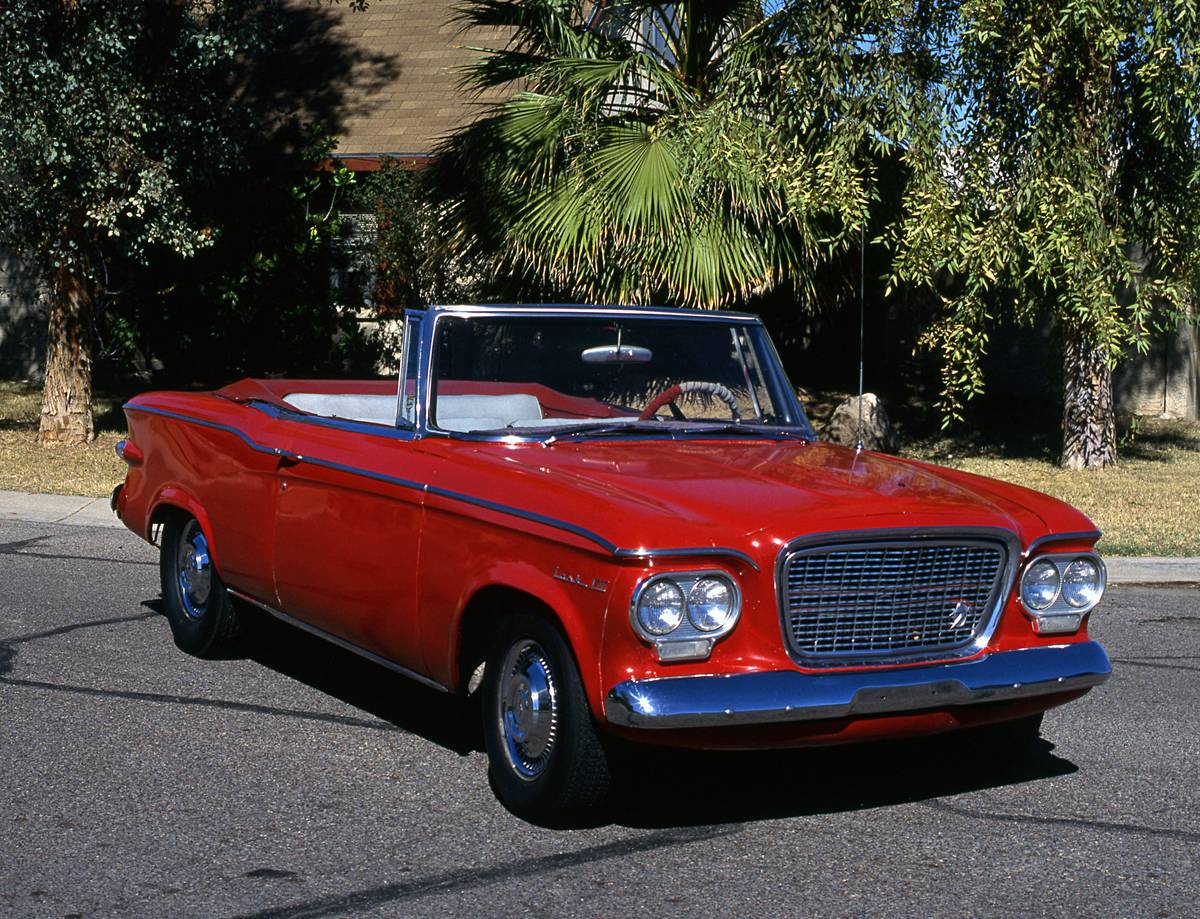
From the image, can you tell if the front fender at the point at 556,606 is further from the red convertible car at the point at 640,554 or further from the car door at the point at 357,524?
the car door at the point at 357,524

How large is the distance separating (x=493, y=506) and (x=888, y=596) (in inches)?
49.5

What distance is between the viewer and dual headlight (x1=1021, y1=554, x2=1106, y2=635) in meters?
4.81

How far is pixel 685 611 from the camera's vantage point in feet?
14.1

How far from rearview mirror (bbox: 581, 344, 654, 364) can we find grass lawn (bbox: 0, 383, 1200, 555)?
5.67 metres

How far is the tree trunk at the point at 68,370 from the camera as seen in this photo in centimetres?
1529

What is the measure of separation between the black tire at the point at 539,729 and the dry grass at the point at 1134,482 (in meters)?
6.64

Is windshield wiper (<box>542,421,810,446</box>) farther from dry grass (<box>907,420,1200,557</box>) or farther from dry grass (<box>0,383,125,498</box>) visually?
dry grass (<box>0,383,125,498</box>)

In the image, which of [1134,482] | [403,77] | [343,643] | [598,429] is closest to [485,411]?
[598,429]

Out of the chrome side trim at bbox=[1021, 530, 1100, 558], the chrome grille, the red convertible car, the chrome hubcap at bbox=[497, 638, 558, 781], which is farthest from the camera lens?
the chrome side trim at bbox=[1021, 530, 1100, 558]

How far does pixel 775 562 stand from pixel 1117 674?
3.37 metres

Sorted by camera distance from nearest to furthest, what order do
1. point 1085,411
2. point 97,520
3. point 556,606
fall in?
point 556,606
point 97,520
point 1085,411

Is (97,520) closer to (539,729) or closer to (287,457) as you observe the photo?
(287,457)

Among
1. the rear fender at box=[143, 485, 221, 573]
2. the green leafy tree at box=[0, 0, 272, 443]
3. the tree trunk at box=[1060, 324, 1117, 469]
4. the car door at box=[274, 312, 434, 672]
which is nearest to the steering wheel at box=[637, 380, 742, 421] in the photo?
the car door at box=[274, 312, 434, 672]

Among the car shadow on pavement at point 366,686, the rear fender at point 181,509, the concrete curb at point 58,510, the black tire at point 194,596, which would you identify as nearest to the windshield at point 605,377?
the car shadow on pavement at point 366,686
